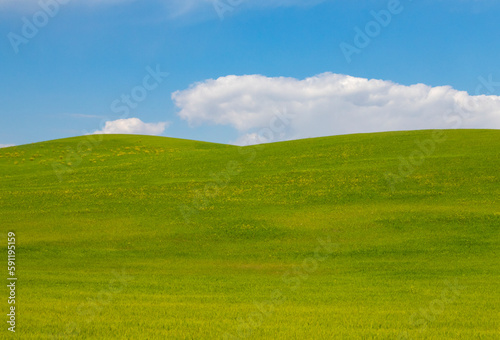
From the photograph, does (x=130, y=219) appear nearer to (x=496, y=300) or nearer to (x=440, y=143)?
(x=496, y=300)

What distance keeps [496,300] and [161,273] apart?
16.0 metres

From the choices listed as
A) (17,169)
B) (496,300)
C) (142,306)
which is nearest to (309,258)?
(496,300)

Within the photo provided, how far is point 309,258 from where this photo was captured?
27.3 metres

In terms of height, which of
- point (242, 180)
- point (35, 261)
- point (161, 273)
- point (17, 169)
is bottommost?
point (161, 273)

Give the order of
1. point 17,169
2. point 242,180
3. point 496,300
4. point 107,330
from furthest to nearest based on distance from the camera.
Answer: point 17,169 < point 242,180 < point 496,300 < point 107,330

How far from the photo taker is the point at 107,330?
1088 centimetres

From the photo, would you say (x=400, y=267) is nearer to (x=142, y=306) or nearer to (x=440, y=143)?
(x=142, y=306)

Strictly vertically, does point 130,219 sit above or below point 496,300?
above

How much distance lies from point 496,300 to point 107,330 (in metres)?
13.8

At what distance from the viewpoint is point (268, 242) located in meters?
30.3

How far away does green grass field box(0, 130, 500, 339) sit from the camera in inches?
495

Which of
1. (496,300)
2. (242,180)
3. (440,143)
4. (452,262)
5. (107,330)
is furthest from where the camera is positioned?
(440,143)

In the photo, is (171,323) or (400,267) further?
(400,267)

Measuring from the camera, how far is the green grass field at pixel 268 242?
1256 centimetres
